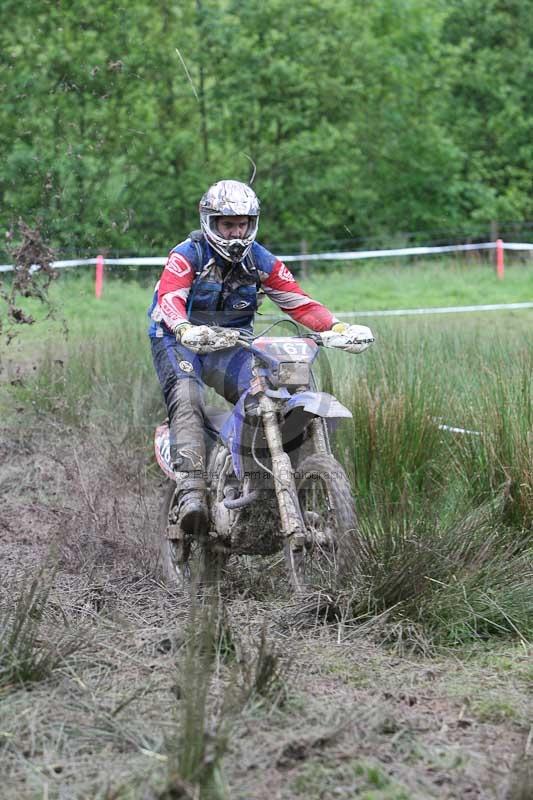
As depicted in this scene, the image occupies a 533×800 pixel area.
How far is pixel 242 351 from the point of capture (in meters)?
6.23

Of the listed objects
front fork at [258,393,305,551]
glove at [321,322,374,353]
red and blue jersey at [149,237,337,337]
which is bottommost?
front fork at [258,393,305,551]

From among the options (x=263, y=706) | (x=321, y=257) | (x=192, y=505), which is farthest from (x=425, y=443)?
(x=321, y=257)

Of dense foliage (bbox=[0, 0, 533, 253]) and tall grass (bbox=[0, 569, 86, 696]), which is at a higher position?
dense foliage (bbox=[0, 0, 533, 253])

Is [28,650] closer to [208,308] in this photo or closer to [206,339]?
[206,339]

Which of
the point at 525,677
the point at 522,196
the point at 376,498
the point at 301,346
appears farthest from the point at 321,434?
the point at 522,196

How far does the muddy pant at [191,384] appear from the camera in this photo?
614 centimetres

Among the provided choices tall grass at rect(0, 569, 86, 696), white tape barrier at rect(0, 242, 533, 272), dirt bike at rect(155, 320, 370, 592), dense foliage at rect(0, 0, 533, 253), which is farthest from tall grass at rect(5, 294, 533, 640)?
dense foliage at rect(0, 0, 533, 253)

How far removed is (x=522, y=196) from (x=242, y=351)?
24.3 m

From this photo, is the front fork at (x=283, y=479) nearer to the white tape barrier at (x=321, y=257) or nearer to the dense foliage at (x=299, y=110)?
the white tape barrier at (x=321, y=257)

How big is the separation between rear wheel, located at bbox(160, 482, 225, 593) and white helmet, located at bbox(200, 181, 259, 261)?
50.4 inches

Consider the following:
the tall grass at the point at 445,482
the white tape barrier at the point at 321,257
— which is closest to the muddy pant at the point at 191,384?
the tall grass at the point at 445,482

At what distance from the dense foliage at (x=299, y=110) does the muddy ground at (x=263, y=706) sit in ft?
49.3

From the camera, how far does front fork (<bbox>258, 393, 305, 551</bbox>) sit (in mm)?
5363

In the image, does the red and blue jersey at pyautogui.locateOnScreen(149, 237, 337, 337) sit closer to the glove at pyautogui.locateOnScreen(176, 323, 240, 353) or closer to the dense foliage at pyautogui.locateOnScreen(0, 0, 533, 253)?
the glove at pyautogui.locateOnScreen(176, 323, 240, 353)
